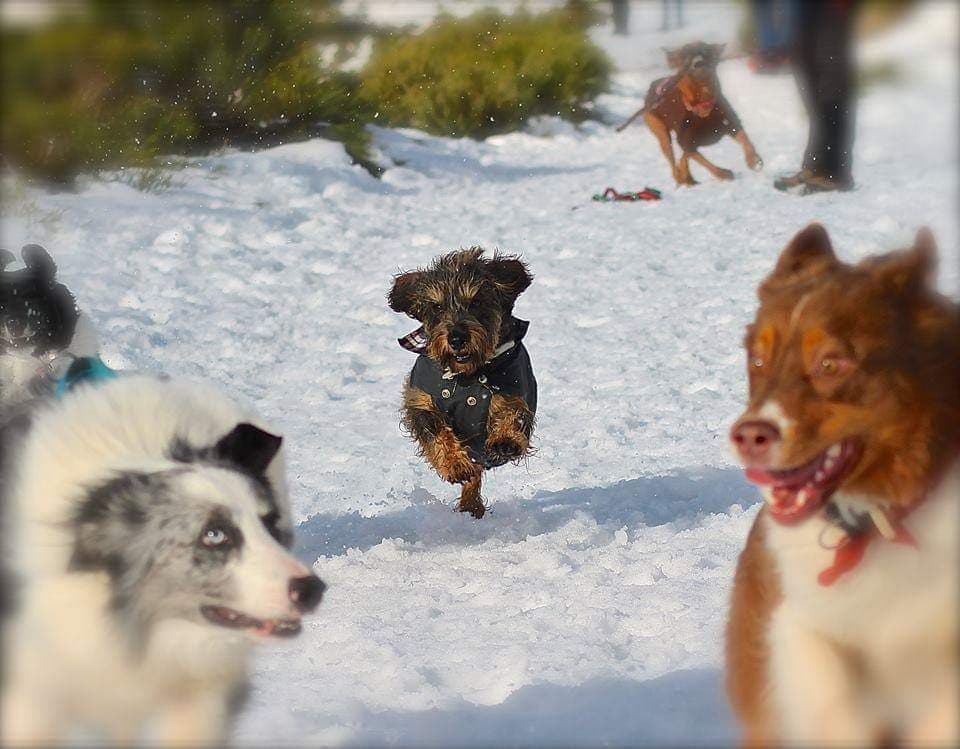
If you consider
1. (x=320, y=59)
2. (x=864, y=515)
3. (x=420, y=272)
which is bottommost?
(x=320, y=59)

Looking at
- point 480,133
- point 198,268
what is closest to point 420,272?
point 198,268

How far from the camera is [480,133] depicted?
68.3 feet

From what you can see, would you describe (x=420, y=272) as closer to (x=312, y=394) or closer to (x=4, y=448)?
(x=312, y=394)

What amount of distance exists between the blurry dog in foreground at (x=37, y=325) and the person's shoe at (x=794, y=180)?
1000 centimetres

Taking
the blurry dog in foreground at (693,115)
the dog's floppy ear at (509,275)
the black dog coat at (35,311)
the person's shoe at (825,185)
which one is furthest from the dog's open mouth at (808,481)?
the blurry dog in foreground at (693,115)

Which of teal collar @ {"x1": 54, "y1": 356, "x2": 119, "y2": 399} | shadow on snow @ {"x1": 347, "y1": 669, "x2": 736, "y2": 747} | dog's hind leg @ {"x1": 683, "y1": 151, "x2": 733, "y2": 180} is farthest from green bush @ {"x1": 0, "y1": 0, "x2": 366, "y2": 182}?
shadow on snow @ {"x1": 347, "y1": 669, "x2": 736, "y2": 747}

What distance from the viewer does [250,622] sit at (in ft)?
11.0

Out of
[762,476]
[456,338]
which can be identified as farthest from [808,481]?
[456,338]

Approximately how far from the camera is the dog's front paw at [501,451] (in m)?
6.75

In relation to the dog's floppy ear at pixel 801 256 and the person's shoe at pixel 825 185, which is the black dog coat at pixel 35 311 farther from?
the person's shoe at pixel 825 185

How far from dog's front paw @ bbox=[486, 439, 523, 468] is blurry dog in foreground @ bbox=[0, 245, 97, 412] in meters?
2.19

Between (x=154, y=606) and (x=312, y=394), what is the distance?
6.01 m

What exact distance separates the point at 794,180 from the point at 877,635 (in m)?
12.3

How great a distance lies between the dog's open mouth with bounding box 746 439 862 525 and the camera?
8.67ft
